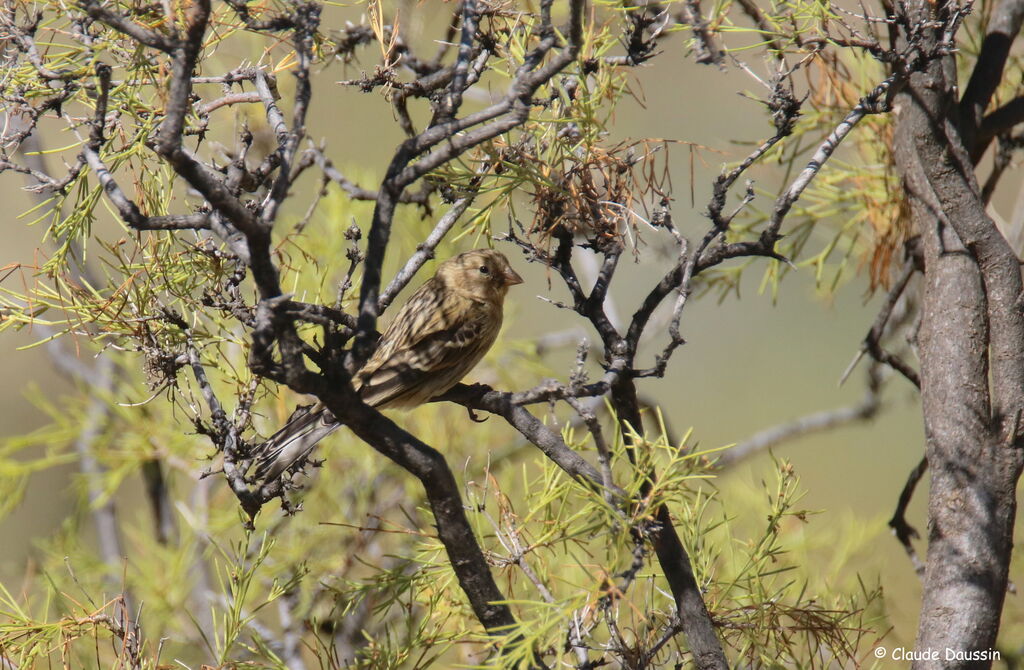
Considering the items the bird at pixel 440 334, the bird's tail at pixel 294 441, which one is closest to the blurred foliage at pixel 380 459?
the bird's tail at pixel 294 441

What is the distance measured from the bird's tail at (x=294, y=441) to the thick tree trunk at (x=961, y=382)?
107 centimetres

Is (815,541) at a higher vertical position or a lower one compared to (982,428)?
higher

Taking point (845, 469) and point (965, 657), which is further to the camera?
point (845, 469)

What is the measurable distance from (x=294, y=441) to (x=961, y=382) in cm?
123

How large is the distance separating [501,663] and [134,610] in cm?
186

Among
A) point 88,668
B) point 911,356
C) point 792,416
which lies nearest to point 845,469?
point 792,416

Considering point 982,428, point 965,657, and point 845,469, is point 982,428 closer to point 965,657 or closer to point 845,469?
point 965,657

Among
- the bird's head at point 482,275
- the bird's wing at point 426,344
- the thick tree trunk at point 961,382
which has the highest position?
the bird's head at point 482,275

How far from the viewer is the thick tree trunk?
1530 mm

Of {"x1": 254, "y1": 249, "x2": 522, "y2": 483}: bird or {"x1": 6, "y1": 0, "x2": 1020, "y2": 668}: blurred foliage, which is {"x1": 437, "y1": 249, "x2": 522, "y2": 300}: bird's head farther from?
{"x1": 6, "y1": 0, "x2": 1020, "y2": 668}: blurred foliage

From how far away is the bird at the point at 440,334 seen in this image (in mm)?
2512

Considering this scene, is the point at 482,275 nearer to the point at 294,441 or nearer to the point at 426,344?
the point at 426,344

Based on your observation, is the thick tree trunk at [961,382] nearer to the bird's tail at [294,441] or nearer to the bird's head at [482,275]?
the bird's tail at [294,441]

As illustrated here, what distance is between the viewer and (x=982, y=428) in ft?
5.23
